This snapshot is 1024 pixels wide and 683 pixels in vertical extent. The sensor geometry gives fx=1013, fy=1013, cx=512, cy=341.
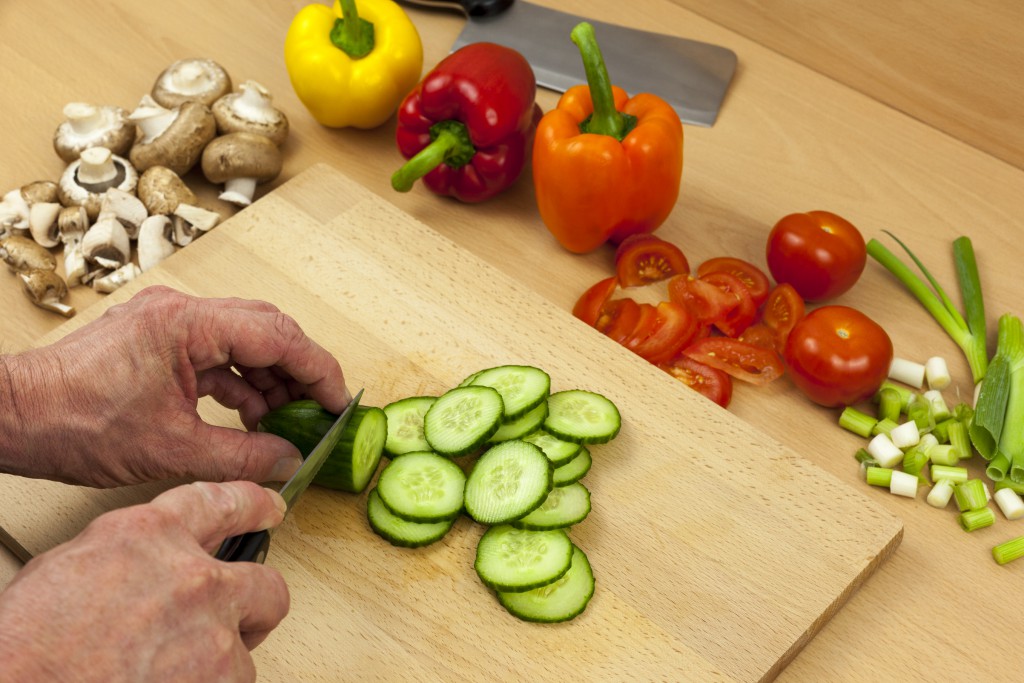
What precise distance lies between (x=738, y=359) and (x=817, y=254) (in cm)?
26

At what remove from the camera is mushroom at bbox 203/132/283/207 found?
2.15 meters

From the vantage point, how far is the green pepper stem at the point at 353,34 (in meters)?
2.24

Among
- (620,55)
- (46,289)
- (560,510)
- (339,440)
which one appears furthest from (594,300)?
(46,289)

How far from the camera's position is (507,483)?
1.51 m

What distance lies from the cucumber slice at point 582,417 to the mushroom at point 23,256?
1097 millimetres

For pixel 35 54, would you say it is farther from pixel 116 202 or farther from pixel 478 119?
pixel 478 119

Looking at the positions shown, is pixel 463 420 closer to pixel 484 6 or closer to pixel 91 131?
pixel 91 131

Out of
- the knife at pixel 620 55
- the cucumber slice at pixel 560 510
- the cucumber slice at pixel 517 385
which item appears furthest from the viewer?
the knife at pixel 620 55

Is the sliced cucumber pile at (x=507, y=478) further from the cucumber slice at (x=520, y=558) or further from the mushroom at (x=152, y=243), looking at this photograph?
the mushroom at (x=152, y=243)

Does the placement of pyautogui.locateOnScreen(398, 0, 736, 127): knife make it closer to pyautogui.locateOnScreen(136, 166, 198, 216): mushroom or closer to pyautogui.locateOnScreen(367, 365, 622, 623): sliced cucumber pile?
pyautogui.locateOnScreen(136, 166, 198, 216): mushroom

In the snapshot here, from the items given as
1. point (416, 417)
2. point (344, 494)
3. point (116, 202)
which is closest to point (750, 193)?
point (416, 417)

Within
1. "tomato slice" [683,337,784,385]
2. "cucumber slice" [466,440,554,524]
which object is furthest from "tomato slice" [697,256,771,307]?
"cucumber slice" [466,440,554,524]

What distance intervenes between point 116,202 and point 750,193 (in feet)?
4.47

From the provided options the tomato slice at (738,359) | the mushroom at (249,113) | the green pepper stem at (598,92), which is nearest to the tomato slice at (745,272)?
the tomato slice at (738,359)
